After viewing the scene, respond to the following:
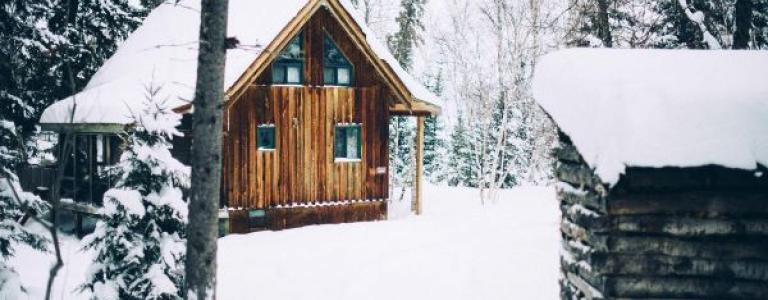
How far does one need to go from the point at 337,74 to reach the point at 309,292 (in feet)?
27.6

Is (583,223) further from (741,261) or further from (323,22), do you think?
(323,22)

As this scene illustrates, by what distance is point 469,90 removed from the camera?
27.4 m

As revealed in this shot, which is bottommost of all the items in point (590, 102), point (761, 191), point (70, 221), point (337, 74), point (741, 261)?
point (70, 221)

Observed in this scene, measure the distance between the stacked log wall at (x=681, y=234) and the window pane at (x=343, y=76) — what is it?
1196 cm

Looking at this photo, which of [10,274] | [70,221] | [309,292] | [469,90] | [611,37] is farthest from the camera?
[469,90]

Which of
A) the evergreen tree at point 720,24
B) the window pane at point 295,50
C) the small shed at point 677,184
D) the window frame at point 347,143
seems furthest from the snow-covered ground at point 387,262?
the evergreen tree at point 720,24

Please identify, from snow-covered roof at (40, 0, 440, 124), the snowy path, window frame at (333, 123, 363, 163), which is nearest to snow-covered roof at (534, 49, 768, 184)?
the snowy path

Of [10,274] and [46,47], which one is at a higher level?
[46,47]

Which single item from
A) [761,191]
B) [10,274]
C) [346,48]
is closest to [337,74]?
[346,48]

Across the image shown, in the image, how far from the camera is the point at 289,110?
1584 centimetres

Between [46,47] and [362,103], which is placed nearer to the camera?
[46,47]

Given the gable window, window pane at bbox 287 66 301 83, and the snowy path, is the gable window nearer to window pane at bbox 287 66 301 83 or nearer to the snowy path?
window pane at bbox 287 66 301 83

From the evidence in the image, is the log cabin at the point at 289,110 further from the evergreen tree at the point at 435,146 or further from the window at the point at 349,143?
the evergreen tree at the point at 435,146

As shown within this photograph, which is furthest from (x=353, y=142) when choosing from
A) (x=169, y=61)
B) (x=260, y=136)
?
(x=169, y=61)
